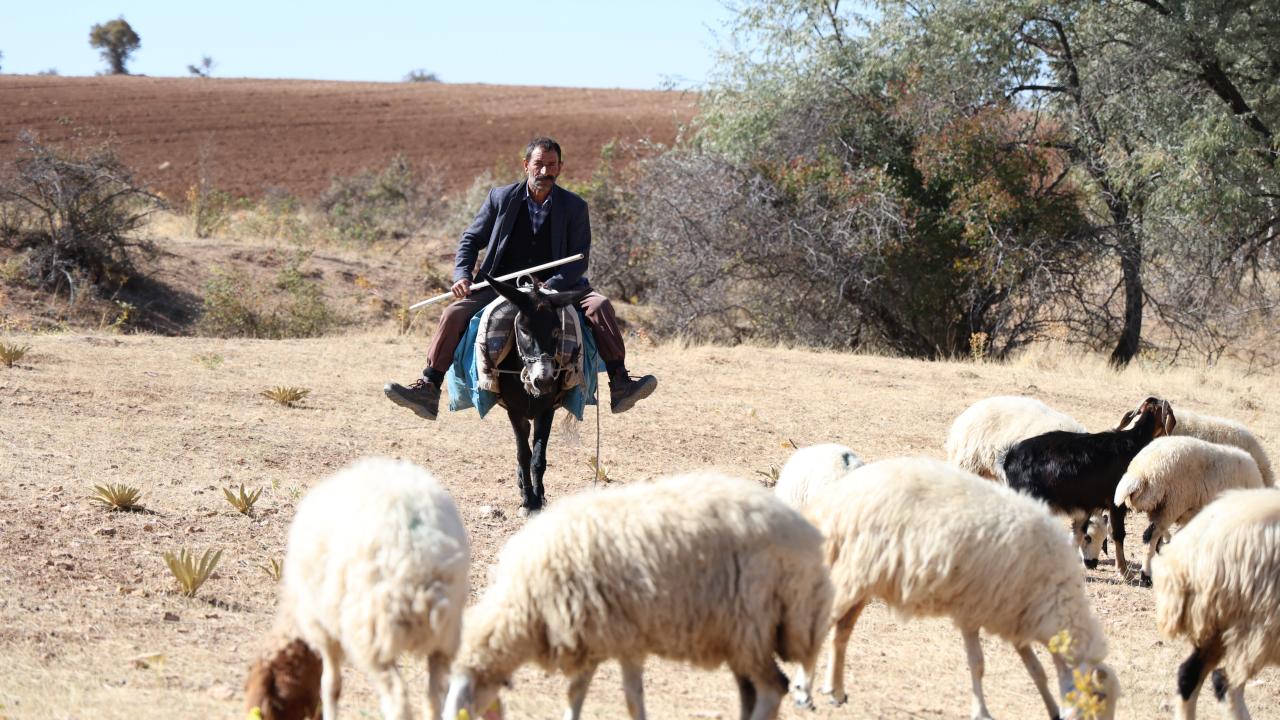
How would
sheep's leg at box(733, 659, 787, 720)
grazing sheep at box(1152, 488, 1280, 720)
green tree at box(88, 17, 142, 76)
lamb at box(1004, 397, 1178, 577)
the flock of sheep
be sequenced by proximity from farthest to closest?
green tree at box(88, 17, 142, 76), lamb at box(1004, 397, 1178, 577), grazing sheep at box(1152, 488, 1280, 720), sheep's leg at box(733, 659, 787, 720), the flock of sheep

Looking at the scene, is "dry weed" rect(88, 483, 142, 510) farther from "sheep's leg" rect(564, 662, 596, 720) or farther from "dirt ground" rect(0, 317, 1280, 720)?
"sheep's leg" rect(564, 662, 596, 720)

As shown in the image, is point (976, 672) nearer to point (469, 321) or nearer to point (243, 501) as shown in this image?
point (469, 321)

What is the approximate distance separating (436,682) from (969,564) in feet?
7.51

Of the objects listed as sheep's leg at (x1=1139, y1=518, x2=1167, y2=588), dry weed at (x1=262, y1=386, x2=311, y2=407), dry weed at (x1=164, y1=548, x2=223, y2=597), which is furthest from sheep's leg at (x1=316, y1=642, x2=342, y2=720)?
dry weed at (x1=262, y1=386, x2=311, y2=407)

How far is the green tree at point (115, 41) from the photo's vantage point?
3182 inches

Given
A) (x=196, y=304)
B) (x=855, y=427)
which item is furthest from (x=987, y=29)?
(x=196, y=304)

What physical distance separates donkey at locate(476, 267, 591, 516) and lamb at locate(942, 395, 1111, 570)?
305 centimetres

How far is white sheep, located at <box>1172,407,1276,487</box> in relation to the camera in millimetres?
9562

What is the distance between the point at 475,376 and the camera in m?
8.53

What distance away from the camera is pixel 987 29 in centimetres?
1803

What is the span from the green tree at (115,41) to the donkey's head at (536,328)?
266ft

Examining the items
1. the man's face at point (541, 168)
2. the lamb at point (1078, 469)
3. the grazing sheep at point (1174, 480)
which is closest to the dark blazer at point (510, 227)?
the man's face at point (541, 168)

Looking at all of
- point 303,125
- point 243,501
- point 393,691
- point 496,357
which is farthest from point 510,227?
point 303,125

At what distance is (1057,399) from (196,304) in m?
13.2
